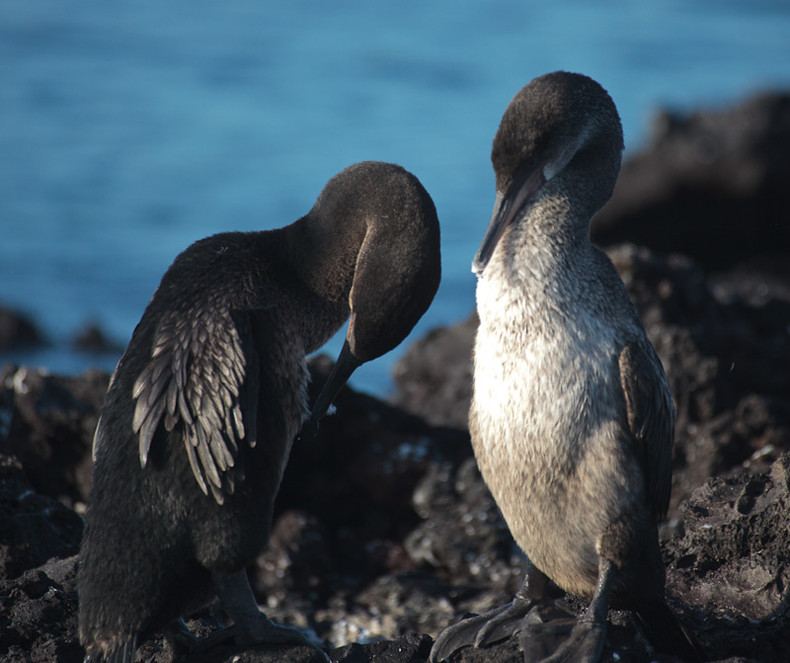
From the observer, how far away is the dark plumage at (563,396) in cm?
385

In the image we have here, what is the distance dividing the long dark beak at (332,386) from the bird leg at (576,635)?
44.4 inches

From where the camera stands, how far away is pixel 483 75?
24.5 metres

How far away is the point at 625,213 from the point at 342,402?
7.13m

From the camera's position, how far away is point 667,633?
3.89 m

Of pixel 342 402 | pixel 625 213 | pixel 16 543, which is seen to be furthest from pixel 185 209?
pixel 16 543

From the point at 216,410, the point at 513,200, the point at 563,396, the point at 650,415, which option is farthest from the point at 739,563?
the point at 216,410

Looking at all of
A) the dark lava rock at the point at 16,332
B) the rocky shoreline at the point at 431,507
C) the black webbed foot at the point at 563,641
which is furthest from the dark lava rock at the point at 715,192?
the black webbed foot at the point at 563,641

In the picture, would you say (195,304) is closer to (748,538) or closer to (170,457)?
(170,457)

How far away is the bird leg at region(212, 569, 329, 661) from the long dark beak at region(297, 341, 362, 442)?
2.14 feet

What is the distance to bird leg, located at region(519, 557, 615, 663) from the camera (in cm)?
359

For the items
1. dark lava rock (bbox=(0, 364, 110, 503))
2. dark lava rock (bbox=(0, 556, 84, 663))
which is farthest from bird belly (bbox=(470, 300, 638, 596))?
dark lava rock (bbox=(0, 364, 110, 503))

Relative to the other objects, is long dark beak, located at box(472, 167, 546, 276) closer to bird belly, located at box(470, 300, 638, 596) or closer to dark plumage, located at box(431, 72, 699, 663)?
dark plumage, located at box(431, 72, 699, 663)

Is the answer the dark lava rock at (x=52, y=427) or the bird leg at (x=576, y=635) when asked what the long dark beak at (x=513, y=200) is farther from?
the dark lava rock at (x=52, y=427)

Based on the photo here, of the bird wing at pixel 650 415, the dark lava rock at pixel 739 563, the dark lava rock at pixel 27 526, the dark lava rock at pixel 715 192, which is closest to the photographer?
the bird wing at pixel 650 415
